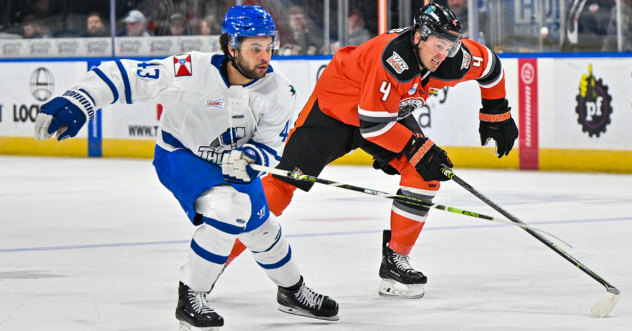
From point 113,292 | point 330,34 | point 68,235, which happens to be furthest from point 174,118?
point 330,34

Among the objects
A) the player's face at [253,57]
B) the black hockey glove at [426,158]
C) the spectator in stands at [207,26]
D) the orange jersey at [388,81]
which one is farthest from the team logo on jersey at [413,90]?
the spectator in stands at [207,26]

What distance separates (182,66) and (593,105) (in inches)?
229

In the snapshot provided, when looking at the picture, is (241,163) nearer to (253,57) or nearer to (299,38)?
(253,57)

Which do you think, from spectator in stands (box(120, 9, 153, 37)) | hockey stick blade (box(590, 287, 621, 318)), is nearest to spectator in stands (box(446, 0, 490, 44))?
spectator in stands (box(120, 9, 153, 37))

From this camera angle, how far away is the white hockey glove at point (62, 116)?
2.96m

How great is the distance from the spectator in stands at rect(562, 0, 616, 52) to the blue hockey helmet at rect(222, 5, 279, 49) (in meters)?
5.97

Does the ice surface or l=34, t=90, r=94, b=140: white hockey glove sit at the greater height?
l=34, t=90, r=94, b=140: white hockey glove

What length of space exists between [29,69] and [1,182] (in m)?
3.17

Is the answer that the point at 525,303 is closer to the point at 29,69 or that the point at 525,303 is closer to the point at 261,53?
the point at 261,53

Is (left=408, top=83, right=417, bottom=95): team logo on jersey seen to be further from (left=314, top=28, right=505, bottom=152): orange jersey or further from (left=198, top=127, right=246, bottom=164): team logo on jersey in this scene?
(left=198, top=127, right=246, bottom=164): team logo on jersey

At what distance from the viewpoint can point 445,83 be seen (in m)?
3.97

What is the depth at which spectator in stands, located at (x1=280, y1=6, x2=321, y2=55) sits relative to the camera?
10312mm

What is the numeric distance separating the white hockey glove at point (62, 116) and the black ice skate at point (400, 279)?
1.34m

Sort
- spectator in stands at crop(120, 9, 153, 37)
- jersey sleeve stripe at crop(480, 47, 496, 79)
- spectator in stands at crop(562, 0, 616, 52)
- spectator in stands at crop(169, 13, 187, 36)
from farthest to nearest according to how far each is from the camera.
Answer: spectator in stands at crop(120, 9, 153, 37)
spectator in stands at crop(169, 13, 187, 36)
spectator in stands at crop(562, 0, 616, 52)
jersey sleeve stripe at crop(480, 47, 496, 79)
